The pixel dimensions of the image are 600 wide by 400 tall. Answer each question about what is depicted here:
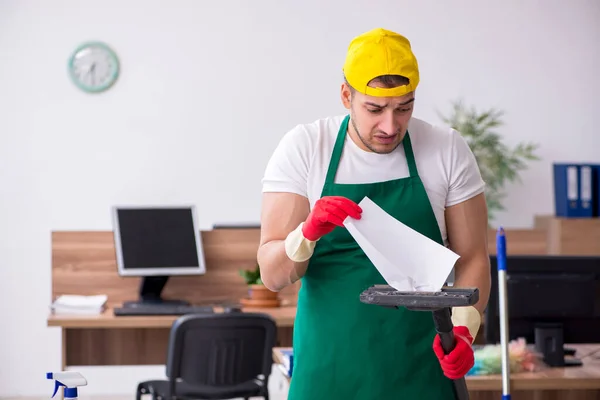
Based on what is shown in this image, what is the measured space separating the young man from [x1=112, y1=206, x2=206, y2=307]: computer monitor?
100 inches

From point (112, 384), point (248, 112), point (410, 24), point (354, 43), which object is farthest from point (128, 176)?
point (354, 43)

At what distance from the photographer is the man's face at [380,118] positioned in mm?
1684

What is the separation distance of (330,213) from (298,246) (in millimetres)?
132

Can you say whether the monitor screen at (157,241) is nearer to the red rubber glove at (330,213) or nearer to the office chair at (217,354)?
the office chair at (217,354)

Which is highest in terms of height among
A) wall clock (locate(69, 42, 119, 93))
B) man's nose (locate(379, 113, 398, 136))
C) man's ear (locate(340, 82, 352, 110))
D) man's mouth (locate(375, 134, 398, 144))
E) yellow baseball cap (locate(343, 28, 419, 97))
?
wall clock (locate(69, 42, 119, 93))

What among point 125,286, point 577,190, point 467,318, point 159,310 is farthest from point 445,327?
point 577,190

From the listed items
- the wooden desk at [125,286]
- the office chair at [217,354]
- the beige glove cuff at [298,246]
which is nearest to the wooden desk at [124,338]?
the wooden desk at [125,286]

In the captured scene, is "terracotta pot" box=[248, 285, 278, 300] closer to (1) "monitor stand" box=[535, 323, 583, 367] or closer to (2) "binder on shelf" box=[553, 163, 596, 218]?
(1) "monitor stand" box=[535, 323, 583, 367]

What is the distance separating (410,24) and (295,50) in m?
0.80

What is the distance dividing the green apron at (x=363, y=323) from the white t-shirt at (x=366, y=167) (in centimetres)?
2

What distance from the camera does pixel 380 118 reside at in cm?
170

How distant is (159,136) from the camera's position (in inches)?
238

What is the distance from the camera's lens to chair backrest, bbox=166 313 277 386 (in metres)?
3.69

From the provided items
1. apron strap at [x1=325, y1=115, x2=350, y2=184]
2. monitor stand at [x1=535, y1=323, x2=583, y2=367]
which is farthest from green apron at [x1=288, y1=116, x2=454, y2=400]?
monitor stand at [x1=535, y1=323, x2=583, y2=367]
